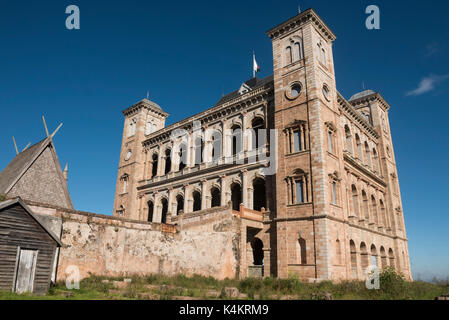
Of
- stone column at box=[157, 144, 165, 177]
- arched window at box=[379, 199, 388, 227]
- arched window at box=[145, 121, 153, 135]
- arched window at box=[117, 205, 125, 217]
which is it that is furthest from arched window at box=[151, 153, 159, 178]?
arched window at box=[379, 199, 388, 227]

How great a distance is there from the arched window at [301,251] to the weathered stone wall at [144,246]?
3.87 metres

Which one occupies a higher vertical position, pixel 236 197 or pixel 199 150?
pixel 199 150

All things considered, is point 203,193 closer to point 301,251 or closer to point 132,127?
point 301,251

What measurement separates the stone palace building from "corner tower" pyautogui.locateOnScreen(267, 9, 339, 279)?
7cm

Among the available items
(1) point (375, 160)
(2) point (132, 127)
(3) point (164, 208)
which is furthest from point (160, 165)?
(1) point (375, 160)

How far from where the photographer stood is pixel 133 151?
3769cm

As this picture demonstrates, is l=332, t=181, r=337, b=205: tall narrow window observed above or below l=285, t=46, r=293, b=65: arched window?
below

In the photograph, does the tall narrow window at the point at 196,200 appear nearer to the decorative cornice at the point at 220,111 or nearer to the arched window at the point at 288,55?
the decorative cornice at the point at 220,111

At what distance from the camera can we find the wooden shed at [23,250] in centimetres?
1166

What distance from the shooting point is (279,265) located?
21.2 metres

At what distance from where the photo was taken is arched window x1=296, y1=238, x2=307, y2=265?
816 inches

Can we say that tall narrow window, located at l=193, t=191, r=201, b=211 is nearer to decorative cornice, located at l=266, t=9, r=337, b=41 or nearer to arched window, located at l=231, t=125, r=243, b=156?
arched window, located at l=231, t=125, r=243, b=156

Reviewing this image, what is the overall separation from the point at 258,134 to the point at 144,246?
493 inches
